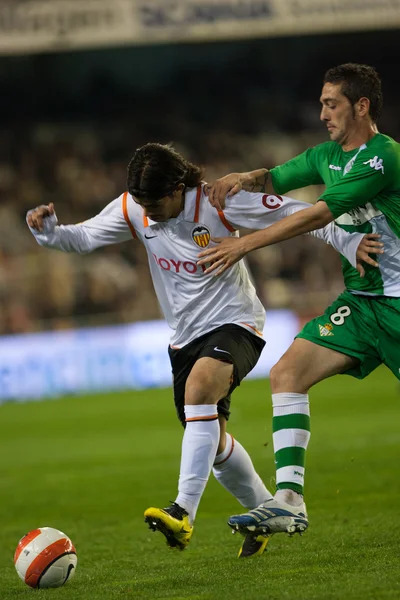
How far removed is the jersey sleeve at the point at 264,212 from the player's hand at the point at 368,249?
4 cm

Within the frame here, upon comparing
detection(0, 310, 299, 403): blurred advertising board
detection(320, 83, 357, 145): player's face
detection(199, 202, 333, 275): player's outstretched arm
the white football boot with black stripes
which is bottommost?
detection(0, 310, 299, 403): blurred advertising board

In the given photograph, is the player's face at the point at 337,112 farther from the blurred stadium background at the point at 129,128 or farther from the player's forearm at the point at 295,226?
the blurred stadium background at the point at 129,128

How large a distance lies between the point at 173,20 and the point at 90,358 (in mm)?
5903

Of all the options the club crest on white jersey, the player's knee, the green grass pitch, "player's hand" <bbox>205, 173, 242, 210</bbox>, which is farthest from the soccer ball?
"player's hand" <bbox>205, 173, 242, 210</bbox>

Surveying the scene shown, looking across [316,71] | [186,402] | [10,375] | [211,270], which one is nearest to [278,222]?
[211,270]

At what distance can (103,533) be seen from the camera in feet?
23.6

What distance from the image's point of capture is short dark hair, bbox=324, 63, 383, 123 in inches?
214

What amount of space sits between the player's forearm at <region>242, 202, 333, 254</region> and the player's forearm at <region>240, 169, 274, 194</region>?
0.53 meters

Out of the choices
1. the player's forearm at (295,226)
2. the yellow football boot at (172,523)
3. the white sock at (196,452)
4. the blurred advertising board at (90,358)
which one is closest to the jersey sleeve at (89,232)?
the player's forearm at (295,226)

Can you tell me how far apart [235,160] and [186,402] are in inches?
702

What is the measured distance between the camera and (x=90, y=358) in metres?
17.5

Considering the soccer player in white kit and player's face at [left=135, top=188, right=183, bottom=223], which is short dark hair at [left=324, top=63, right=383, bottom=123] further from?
player's face at [left=135, top=188, right=183, bottom=223]

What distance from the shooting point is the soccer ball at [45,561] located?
506 cm

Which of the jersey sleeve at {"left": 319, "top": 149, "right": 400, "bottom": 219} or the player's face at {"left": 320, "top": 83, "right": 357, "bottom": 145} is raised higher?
the player's face at {"left": 320, "top": 83, "right": 357, "bottom": 145}
